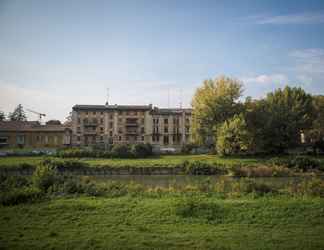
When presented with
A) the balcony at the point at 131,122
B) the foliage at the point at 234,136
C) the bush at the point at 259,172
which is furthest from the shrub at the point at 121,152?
the bush at the point at 259,172

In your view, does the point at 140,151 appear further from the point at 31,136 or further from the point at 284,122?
the point at 31,136

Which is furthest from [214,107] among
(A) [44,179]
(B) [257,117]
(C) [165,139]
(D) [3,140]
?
(D) [3,140]

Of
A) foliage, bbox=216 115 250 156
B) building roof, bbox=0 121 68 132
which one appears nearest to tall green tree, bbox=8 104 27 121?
building roof, bbox=0 121 68 132

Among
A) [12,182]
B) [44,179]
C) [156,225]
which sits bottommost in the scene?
[156,225]

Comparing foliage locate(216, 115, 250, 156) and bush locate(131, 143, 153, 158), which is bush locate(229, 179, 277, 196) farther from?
bush locate(131, 143, 153, 158)

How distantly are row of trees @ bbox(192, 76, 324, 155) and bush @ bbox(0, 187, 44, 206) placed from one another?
3154cm

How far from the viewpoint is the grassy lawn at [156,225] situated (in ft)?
27.1

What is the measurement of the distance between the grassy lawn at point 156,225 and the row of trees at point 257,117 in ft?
96.7

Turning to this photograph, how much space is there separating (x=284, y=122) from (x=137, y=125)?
118ft

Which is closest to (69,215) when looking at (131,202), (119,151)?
(131,202)

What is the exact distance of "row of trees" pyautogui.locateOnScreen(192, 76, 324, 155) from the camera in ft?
145

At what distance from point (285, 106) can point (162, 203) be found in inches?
1606

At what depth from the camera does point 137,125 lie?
6750 centimetres

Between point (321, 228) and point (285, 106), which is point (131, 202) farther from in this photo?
point (285, 106)
